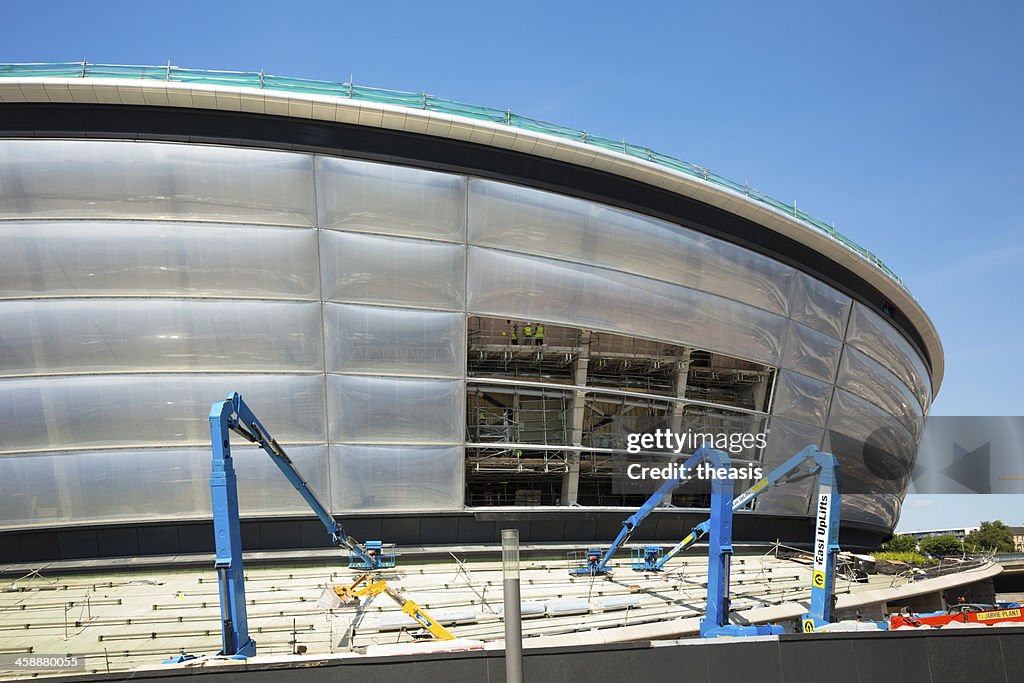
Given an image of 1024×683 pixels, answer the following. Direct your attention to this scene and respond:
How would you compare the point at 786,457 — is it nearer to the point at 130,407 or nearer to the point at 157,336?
the point at 157,336

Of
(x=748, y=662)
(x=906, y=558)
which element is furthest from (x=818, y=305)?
(x=748, y=662)

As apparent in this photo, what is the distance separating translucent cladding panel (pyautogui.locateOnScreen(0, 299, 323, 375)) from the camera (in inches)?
992

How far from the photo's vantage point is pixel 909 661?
1042cm

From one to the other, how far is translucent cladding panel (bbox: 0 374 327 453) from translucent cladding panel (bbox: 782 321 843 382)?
69.1ft

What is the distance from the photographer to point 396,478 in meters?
27.9

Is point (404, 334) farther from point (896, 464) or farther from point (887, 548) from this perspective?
point (887, 548)

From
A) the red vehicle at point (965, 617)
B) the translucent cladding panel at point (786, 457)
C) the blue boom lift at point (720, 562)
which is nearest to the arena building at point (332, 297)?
the translucent cladding panel at point (786, 457)

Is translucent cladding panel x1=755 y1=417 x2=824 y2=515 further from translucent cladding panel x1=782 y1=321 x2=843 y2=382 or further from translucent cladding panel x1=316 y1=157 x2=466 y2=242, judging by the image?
translucent cladding panel x1=316 y1=157 x2=466 y2=242

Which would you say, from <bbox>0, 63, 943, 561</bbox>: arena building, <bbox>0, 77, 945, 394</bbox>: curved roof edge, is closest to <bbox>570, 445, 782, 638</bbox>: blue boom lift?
<bbox>0, 63, 943, 561</bbox>: arena building

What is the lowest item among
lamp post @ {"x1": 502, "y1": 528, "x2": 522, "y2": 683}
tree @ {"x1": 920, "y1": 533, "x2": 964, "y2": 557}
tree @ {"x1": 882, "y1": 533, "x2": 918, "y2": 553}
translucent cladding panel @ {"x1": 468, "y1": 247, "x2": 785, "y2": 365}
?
tree @ {"x1": 920, "y1": 533, "x2": 964, "y2": 557}

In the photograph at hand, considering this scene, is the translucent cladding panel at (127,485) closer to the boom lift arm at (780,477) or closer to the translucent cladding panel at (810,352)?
the boom lift arm at (780,477)

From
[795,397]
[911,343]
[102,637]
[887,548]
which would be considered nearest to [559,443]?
[795,397]

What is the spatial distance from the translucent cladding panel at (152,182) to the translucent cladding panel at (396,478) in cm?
908

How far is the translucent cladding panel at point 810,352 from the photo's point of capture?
33094 millimetres
